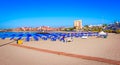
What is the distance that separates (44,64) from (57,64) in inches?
24.5

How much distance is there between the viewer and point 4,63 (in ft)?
28.5

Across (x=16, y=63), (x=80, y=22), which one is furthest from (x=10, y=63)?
(x=80, y=22)

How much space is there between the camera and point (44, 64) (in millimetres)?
8258

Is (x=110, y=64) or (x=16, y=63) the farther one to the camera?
(x=16, y=63)

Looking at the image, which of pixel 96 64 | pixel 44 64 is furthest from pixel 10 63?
pixel 96 64

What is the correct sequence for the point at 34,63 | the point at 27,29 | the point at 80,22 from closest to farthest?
the point at 34,63 → the point at 27,29 → the point at 80,22

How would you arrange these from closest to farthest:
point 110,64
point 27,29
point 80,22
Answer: point 110,64 < point 27,29 < point 80,22

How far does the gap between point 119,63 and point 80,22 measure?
136 m

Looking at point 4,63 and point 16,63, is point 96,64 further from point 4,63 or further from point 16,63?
point 4,63

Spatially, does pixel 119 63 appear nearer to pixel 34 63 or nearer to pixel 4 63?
pixel 34 63

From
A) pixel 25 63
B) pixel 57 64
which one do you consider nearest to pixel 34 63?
pixel 25 63

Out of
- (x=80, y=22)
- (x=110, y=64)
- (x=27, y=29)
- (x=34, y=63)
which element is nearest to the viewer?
(x=110, y=64)

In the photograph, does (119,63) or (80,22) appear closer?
(119,63)

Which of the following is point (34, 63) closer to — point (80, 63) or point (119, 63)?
point (80, 63)
